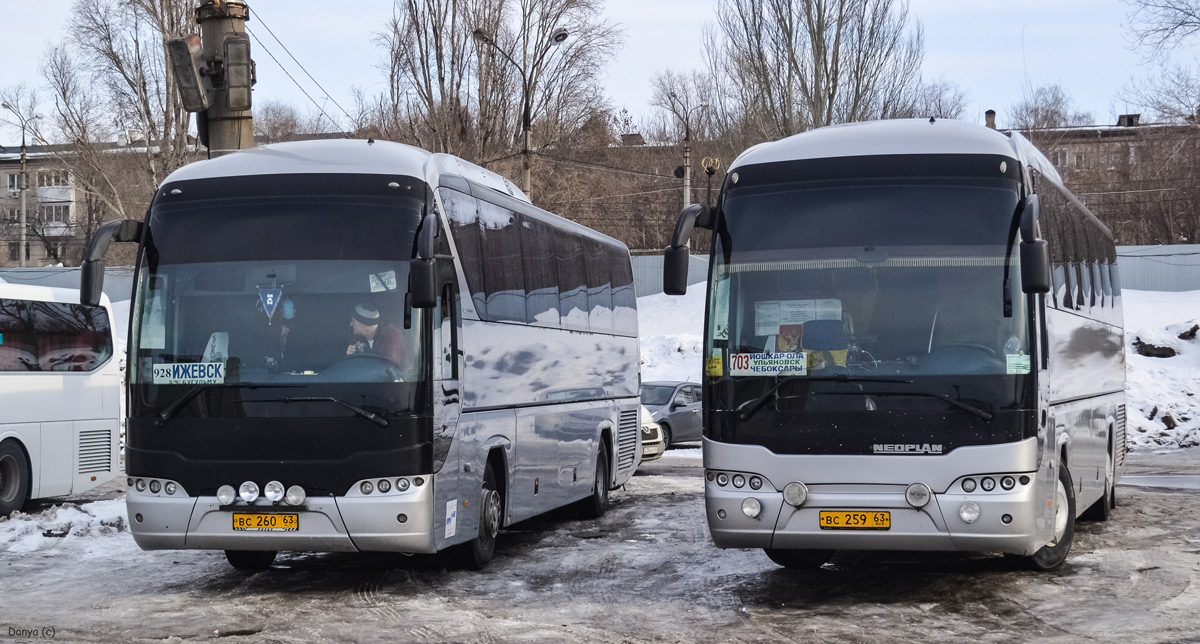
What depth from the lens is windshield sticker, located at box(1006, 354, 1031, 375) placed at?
8375mm

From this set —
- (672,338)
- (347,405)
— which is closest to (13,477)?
(347,405)

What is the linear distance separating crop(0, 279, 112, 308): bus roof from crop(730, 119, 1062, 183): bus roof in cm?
873

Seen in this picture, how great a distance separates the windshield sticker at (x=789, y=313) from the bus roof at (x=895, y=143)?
40.9 inches

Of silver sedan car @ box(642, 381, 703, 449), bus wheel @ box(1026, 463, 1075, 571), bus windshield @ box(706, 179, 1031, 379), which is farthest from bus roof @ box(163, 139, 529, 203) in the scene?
silver sedan car @ box(642, 381, 703, 449)

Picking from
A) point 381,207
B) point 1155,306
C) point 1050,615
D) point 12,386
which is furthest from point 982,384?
point 1155,306

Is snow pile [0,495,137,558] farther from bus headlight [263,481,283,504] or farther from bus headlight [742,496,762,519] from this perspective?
bus headlight [742,496,762,519]

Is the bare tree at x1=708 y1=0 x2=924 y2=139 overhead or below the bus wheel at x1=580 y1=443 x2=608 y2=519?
overhead

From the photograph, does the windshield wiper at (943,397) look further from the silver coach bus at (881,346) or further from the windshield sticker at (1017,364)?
the windshield sticker at (1017,364)

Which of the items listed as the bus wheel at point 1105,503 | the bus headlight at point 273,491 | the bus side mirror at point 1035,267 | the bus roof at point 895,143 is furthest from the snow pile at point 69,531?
the bus wheel at point 1105,503

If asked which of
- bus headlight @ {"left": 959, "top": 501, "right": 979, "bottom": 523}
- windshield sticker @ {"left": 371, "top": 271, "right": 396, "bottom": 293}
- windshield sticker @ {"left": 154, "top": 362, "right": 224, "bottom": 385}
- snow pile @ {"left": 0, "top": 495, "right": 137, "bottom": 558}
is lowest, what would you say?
snow pile @ {"left": 0, "top": 495, "right": 137, "bottom": 558}

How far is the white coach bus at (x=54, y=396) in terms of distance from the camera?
48.4ft

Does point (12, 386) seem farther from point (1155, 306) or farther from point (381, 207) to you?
point (1155, 306)

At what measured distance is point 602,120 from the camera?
5641 cm

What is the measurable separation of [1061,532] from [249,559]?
6.44 meters
